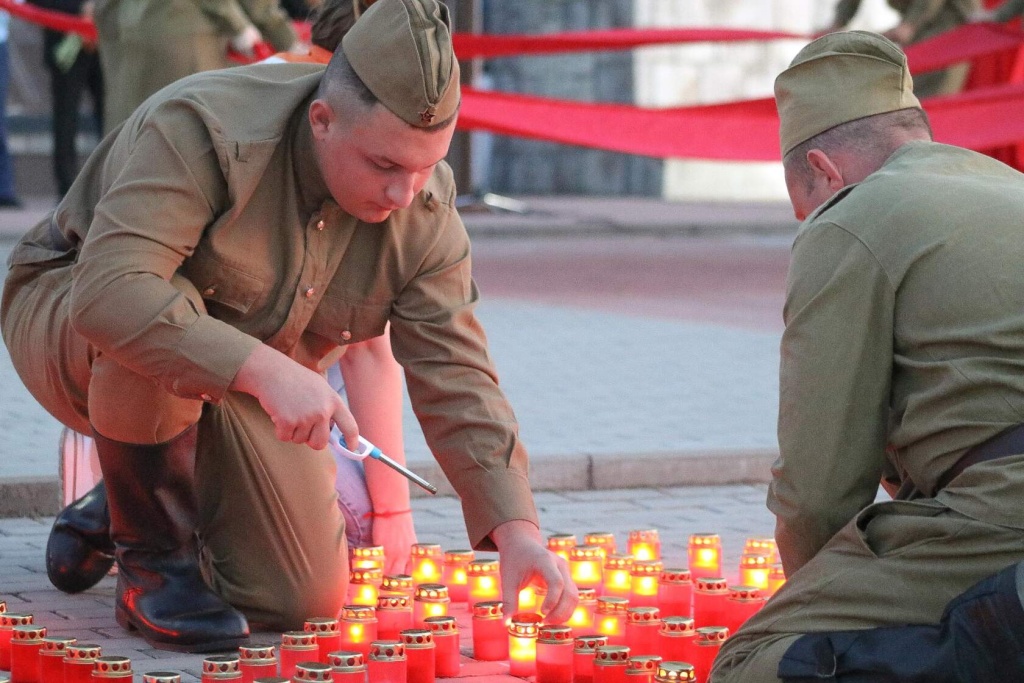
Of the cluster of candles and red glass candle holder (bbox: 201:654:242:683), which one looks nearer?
red glass candle holder (bbox: 201:654:242:683)

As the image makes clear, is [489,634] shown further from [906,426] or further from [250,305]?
[906,426]

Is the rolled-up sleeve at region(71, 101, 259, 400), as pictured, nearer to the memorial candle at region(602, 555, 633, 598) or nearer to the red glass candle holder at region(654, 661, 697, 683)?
the red glass candle holder at region(654, 661, 697, 683)

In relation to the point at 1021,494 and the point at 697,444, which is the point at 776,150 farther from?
the point at 1021,494

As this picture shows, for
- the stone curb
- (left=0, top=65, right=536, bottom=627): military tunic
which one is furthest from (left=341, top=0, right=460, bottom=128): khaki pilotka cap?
the stone curb

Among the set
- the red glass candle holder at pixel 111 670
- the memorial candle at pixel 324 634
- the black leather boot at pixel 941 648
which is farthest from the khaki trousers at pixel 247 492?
the black leather boot at pixel 941 648

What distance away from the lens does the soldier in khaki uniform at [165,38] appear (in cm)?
1021

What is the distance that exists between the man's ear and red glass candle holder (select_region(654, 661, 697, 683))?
0.92 meters

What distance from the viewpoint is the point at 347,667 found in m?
3.46

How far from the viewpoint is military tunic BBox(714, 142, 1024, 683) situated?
3029 millimetres

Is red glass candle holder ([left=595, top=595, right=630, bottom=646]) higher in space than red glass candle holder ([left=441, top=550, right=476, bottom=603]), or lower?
lower

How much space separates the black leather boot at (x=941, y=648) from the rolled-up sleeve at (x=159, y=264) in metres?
1.22

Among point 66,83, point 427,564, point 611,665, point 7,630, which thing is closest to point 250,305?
point 7,630

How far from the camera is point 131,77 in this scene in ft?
34.0

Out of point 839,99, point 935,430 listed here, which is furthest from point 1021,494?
point 839,99
